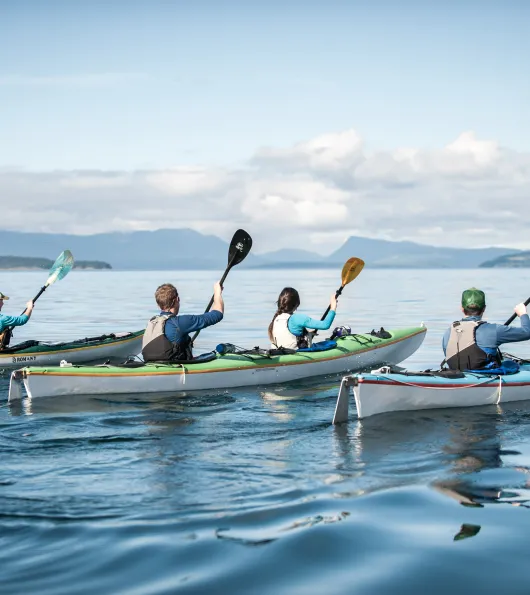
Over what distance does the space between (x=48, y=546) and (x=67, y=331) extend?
21.1 meters

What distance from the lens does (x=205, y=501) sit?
242 inches

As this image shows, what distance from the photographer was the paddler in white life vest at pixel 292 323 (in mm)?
12539

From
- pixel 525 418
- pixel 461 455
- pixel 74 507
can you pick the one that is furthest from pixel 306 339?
pixel 74 507

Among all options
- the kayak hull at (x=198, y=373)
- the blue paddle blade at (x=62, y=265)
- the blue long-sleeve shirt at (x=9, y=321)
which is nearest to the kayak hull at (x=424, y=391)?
the kayak hull at (x=198, y=373)

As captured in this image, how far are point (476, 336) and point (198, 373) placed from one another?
4.24m

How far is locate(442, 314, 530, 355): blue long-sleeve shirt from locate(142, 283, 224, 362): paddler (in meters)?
3.66

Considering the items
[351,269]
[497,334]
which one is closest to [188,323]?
[497,334]

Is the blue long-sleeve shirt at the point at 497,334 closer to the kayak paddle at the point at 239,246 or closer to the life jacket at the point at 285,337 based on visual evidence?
the life jacket at the point at 285,337

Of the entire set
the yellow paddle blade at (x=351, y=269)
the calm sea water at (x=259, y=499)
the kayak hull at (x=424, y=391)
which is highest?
the yellow paddle blade at (x=351, y=269)

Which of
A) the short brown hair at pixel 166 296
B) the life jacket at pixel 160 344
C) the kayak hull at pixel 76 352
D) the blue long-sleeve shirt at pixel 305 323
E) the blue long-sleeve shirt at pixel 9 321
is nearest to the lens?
the short brown hair at pixel 166 296

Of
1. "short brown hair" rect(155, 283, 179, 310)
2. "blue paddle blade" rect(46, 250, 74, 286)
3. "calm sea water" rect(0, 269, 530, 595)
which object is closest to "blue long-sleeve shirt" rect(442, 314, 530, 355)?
"calm sea water" rect(0, 269, 530, 595)

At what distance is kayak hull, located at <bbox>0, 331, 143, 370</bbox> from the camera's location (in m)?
15.1

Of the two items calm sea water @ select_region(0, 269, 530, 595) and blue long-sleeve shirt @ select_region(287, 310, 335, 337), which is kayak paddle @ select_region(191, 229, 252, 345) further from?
calm sea water @ select_region(0, 269, 530, 595)

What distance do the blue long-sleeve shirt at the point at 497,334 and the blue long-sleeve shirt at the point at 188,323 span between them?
363 centimetres
